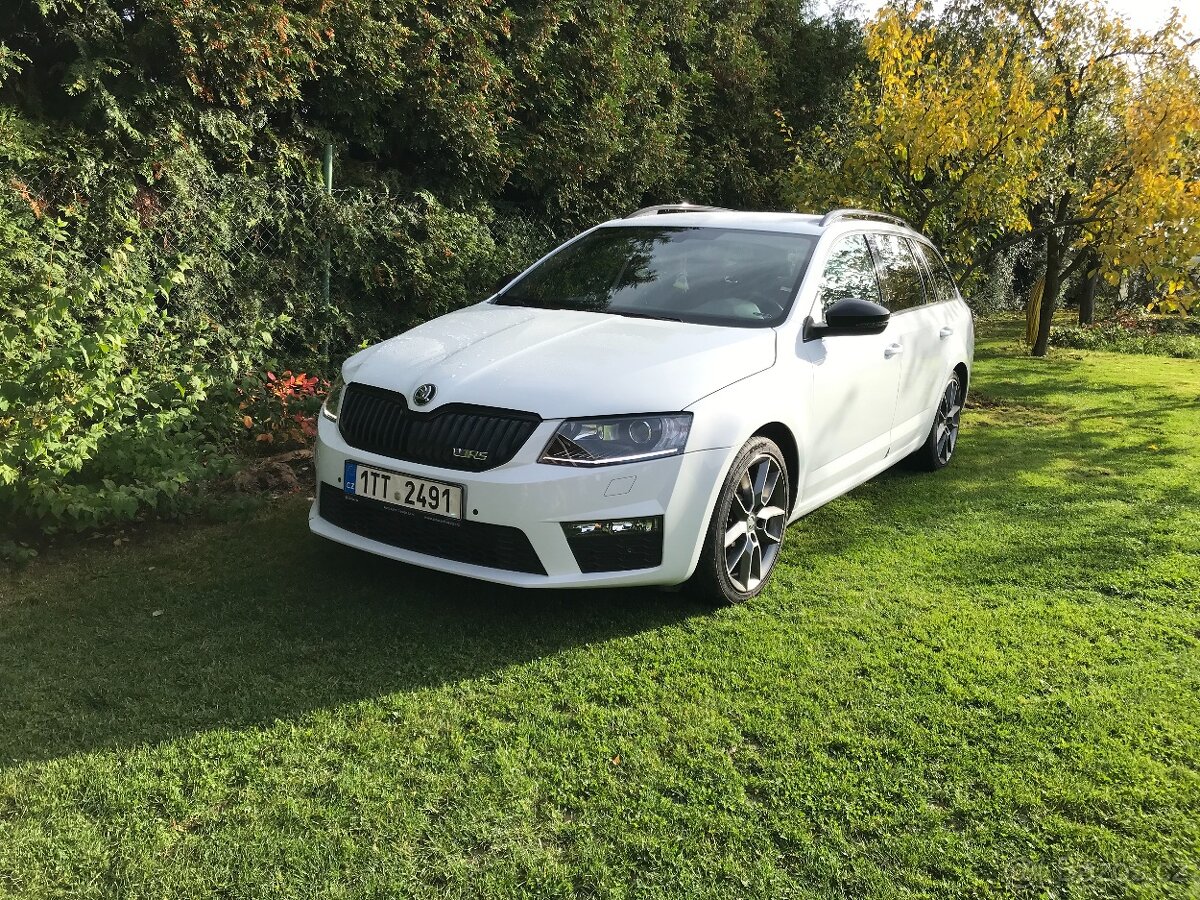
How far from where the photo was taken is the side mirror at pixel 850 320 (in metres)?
4.28

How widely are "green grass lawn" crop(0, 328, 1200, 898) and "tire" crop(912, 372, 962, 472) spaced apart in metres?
1.49

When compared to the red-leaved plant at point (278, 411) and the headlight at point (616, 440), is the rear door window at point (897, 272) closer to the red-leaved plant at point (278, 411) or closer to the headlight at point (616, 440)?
the headlight at point (616, 440)

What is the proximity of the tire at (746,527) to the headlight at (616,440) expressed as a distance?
14.4 inches

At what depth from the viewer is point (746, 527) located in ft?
13.0

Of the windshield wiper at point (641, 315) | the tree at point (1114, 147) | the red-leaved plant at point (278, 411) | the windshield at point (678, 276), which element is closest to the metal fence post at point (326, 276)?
the red-leaved plant at point (278, 411)

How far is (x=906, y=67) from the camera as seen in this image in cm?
1029

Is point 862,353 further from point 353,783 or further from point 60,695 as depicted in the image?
point 60,695

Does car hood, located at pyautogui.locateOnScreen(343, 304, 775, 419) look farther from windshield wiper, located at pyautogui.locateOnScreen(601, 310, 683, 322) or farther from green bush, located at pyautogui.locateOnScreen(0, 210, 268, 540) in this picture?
green bush, located at pyautogui.locateOnScreen(0, 210, 268, 540)

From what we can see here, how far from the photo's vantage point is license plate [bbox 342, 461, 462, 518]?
347 centimetres

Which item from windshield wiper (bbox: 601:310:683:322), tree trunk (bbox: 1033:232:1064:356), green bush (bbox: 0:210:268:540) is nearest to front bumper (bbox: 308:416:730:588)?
windshield wiper (bbox: 601:310:683:322)

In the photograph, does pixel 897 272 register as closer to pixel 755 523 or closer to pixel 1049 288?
pixel 755 523

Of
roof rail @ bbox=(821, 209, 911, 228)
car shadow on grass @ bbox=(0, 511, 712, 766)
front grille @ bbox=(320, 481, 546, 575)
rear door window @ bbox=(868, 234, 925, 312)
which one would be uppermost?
roof rail @ bbox=(821, 209, 911, 228)

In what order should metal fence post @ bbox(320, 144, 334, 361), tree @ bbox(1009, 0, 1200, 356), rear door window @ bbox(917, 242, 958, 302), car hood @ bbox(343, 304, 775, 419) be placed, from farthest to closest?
tree @ bbox(1009, 0, 1200, 356) → metal fence post @ bbox(320, 144, 334, 361) → rear door window @ bbox(917, 242, 958, 302) → car hood @ bbox(343, 304, 775, 419)

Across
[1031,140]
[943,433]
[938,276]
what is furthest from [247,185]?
[1031,140]
